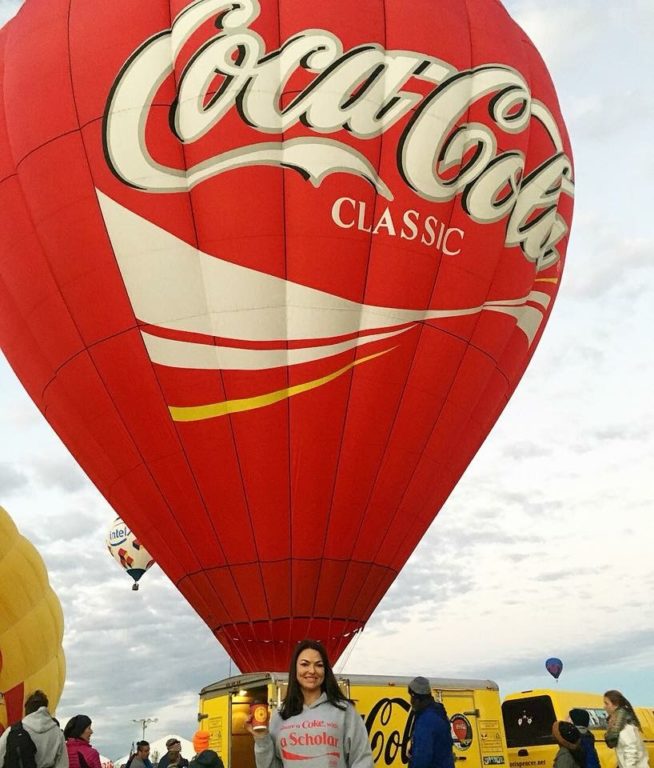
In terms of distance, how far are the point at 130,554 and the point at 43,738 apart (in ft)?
69.4

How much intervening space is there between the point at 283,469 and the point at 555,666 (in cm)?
800

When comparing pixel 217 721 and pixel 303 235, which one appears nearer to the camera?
pixel 217 721

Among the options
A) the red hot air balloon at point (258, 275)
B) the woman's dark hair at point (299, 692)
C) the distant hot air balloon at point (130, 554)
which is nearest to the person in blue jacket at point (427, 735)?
the woman's dark hair at point (299, 692)

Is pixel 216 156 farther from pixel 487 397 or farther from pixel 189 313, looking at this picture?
pixel 487 397

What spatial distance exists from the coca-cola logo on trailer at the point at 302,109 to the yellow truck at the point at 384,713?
5275 mm

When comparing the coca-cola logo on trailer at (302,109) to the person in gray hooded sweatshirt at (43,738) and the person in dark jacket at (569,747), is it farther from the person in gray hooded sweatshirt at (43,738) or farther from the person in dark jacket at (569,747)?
the person in gray hooded sweatshirt at (43,738)

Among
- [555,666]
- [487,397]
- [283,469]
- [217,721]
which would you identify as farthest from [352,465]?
[555,666]

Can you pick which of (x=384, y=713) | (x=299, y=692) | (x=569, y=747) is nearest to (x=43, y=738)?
(x=299, y=692)

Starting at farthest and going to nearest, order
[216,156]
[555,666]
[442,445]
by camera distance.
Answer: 1. [555,666]
2. [442,445]
3. [216,156]

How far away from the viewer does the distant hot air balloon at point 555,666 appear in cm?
1591

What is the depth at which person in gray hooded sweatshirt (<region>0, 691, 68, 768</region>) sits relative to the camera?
5738 mm

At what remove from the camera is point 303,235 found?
10.8 m

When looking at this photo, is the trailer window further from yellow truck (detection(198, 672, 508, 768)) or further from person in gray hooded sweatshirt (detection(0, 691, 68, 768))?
person in gray hooded sweatshirt (detection(0, 691, 68, 768))

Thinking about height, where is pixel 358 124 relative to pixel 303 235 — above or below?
above
